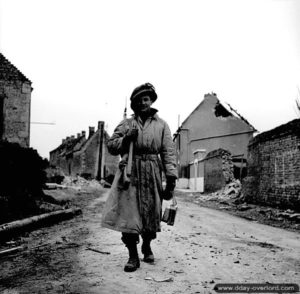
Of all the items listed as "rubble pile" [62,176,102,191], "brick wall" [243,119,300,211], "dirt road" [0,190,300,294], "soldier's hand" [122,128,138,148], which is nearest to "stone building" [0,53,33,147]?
"rubble pile" [62,176,102,191]

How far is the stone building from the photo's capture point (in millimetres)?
18438

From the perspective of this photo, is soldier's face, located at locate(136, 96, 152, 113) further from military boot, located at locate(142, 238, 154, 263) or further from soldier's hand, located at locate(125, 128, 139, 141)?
military boot, located at locate(142, 238, 154, 263)

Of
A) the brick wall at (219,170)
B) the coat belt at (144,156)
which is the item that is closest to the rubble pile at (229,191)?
the brick wall at (219,170)

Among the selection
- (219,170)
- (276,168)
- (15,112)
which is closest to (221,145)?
(219,170)

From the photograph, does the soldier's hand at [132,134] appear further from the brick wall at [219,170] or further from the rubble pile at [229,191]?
the brick wall at [219,170]

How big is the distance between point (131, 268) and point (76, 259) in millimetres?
1094

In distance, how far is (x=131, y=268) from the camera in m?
3.89

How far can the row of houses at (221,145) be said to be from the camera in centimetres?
1245

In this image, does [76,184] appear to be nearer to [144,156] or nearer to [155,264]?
[155,264]

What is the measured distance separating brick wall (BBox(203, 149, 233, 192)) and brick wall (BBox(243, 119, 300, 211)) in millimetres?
5970

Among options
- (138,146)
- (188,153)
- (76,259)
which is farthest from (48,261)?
(188,153)

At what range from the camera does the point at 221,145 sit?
3731 centimetres

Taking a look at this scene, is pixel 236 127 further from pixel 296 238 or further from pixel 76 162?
pixel 296 238

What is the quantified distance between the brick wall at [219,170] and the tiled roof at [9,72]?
12151 millimetres
